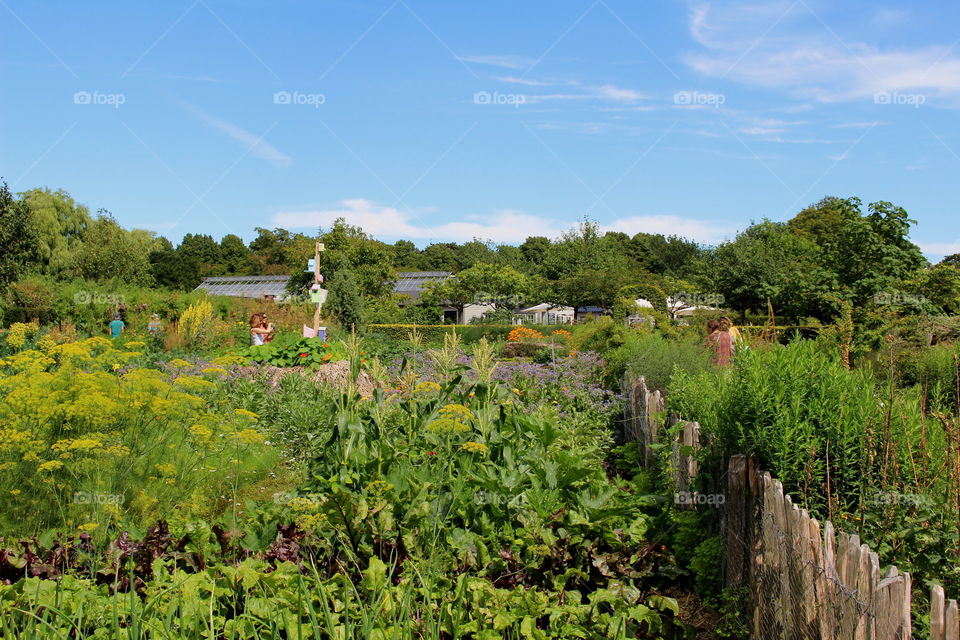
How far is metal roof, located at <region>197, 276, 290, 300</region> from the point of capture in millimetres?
57406

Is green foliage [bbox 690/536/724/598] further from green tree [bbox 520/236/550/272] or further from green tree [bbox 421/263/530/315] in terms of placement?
green tree [bbox 520/236/550/272]

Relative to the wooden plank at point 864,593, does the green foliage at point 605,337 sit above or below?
above

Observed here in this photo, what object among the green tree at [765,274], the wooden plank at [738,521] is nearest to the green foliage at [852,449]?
the wooden plank at [738,521]

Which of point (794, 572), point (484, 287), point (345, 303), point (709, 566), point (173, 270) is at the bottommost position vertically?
point (709, 566)

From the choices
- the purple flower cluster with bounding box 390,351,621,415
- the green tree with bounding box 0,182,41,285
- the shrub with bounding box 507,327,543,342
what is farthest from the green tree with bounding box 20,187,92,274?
the purple flower cluster with bounding box 390,351,621,415

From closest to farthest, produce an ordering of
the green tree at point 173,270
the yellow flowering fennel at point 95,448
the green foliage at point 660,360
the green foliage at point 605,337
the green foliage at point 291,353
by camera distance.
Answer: the yellow flowering fennel at point 95,448 < the green foliage at point 660,360 < the green foliage at point 291,353 < the green foliage at point 605,337 < the green tree at point 173,270

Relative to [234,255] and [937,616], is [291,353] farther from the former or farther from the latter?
[234,255]

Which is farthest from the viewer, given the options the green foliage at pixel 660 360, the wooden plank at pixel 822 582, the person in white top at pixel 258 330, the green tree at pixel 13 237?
the green tree at pixel 13 237

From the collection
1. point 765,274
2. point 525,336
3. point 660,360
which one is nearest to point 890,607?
point 660,360

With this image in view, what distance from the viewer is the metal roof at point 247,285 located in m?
57.4

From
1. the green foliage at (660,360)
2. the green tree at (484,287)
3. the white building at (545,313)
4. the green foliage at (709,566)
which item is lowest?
the green foliage at (709,566)

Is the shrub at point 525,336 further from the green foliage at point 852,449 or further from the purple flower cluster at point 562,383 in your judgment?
the green foliage at point 852,449

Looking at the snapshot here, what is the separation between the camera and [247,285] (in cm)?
5991

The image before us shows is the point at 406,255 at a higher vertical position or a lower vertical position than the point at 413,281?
higher
